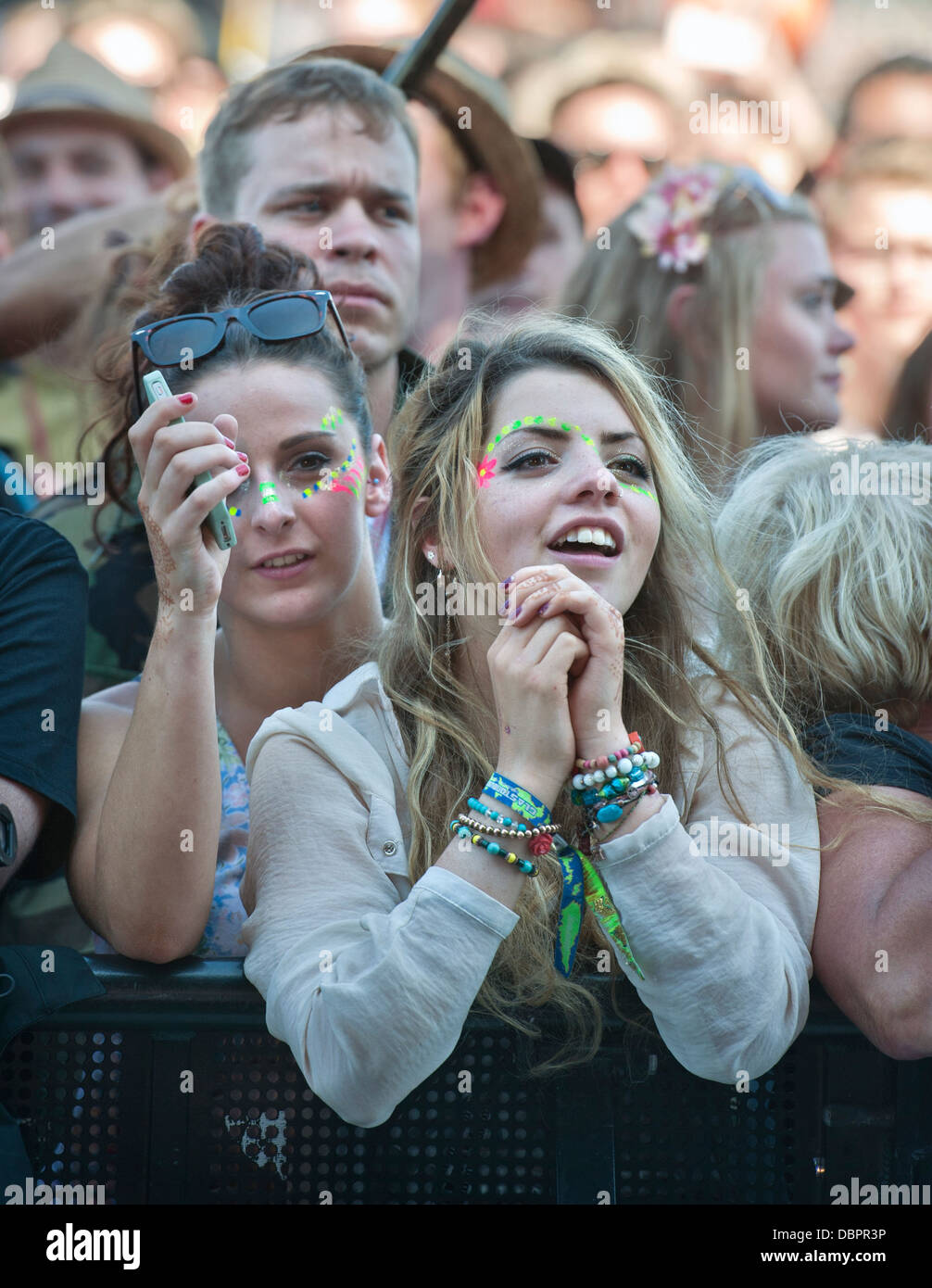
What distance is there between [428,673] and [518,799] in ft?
1.21

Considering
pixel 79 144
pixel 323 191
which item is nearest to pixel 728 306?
pixel 323 191

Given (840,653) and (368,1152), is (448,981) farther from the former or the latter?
(840,653)

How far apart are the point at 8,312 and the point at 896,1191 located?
283 cm

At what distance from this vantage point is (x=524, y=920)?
157cm

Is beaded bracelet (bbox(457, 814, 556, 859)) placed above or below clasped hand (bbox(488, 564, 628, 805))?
below

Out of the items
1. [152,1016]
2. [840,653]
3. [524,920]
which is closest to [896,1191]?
[524,920]

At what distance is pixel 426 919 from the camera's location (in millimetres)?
1354

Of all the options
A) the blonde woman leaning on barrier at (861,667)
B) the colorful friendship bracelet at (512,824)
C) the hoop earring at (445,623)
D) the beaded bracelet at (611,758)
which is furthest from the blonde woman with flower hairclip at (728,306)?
the colorful friendship bracelet at (512,824)

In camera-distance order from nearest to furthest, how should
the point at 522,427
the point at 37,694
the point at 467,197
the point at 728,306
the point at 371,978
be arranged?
the point at 371,978, the point at 37,694, the point at 522,427, the point at 728,306, the point at 467,197

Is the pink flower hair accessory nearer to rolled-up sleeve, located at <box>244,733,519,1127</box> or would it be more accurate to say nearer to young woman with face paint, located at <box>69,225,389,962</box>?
young woman with face paint, located at <box>69,225,389,962</box>

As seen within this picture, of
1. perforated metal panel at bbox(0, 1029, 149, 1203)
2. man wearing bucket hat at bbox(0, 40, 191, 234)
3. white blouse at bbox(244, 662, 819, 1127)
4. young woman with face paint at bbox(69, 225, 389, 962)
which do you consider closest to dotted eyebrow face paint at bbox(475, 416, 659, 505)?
young woman with face paint at bbox(69, 225, 389, 962)

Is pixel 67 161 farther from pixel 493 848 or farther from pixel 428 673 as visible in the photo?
pixel 493 848

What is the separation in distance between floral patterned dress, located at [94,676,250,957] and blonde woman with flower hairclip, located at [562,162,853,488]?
1524 mm

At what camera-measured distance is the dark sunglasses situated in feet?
6.14
